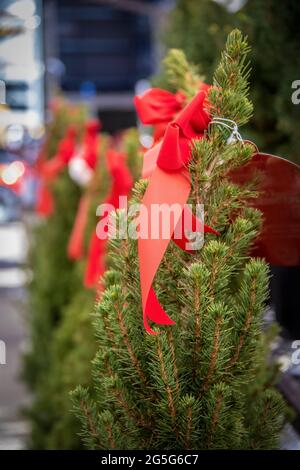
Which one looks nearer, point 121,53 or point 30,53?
point 30,53

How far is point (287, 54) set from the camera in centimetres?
221

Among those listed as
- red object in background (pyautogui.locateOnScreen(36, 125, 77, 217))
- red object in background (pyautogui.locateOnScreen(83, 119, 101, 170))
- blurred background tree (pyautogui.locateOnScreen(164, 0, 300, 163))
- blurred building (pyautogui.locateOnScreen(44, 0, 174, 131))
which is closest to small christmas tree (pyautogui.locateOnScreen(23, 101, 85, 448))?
red object in background (pyautogui.locateOnScreen(36, 125, 77, 217))

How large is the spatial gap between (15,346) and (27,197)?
5166 millimetres

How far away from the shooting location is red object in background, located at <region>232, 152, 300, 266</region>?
1.52 meters

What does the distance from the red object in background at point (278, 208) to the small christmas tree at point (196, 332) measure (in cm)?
12

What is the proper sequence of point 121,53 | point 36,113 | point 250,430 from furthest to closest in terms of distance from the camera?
point 121,53 < point 36,113 < point 250,430

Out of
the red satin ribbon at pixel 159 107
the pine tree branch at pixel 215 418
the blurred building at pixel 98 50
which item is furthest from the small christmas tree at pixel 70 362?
the blurred building at pixel 98 50

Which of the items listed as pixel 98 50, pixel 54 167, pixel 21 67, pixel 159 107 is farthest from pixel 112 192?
pixel 98 50

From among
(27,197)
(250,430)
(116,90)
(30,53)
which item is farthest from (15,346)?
(116,90)

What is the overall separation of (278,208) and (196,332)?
37cm

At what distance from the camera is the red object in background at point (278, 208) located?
1520 mm

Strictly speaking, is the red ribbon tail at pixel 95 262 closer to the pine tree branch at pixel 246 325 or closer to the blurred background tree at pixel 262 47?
the blurred background tree at pixel 262 47
